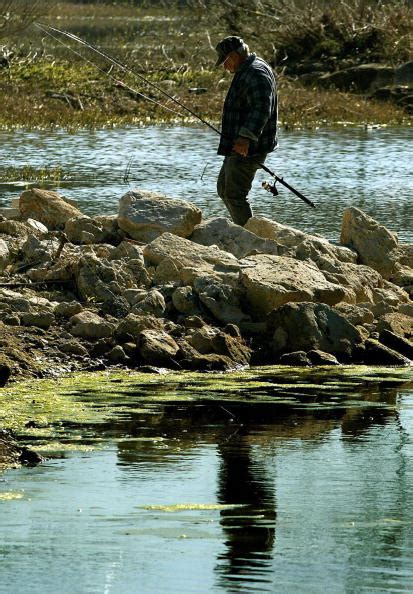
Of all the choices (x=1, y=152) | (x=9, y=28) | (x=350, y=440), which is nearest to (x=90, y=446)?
(x=350, y=440)

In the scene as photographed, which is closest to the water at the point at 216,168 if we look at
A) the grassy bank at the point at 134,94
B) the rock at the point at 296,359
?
the grassy bank at the point at 134,94

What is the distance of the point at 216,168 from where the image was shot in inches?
871

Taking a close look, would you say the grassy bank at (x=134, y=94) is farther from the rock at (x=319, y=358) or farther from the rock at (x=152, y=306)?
the rock at (x=319, y=358)

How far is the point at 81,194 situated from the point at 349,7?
19.7 m

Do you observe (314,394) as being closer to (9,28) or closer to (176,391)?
(176,391)

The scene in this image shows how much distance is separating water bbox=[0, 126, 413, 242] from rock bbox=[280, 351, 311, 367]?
5.23m

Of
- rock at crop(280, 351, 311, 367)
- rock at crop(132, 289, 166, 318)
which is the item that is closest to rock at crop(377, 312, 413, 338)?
rock at crop(280, 351, 311, 367)

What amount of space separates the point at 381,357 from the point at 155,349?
1557mm

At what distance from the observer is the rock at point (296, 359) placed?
1045cm

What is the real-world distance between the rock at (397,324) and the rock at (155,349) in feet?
5.42

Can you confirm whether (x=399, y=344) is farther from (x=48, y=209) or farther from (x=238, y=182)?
(x=48, y=209)

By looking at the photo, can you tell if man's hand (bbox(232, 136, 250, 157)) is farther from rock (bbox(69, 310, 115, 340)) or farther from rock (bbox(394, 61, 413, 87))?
rock (bbox(394, 61, 413, 87))

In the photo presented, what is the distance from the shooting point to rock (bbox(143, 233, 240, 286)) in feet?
37.2

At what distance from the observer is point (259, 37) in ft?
123
